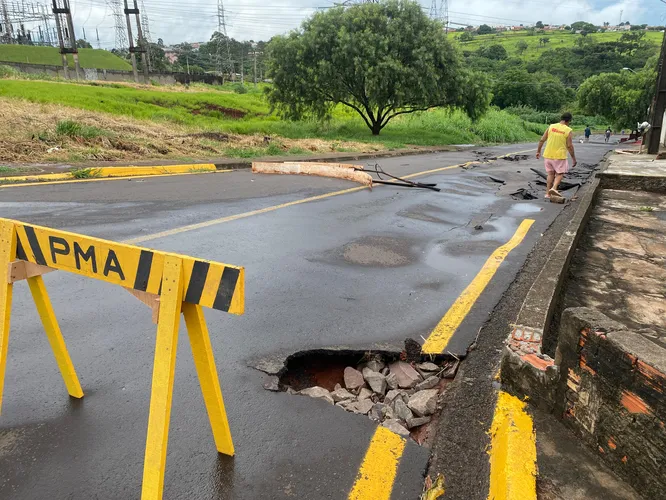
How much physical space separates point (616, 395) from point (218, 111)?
36637 mm

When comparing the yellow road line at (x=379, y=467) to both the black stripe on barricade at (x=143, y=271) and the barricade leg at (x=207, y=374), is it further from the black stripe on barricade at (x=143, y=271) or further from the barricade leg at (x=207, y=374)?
the black stripe on barricade at (x=143, y=271)

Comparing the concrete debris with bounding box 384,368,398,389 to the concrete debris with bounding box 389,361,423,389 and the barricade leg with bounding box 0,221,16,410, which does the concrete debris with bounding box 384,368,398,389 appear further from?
the barricade leg with bounding box 0,221,16,410

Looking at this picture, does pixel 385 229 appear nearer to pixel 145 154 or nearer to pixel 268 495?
pixel 268 495

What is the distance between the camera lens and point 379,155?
2081 centimetres

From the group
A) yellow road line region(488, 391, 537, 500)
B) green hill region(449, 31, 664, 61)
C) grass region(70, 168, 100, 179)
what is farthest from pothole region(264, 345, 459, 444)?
green hill region(449, 31, 664, 61)

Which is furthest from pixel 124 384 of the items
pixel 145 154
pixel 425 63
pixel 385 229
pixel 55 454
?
pixel 425 63

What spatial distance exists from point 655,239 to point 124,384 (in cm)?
722

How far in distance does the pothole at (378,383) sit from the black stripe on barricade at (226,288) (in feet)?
4.20

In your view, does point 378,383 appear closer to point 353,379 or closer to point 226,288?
point 353,379

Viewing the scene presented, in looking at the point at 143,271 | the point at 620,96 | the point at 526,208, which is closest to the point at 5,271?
the point at 143,271

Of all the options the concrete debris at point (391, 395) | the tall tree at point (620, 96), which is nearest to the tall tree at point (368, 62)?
the concrete debris at point (391, 395)

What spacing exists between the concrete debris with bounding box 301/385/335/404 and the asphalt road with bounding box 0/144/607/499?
0.12 meters

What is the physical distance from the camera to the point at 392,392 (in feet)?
10.8

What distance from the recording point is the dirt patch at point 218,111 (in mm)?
35375
